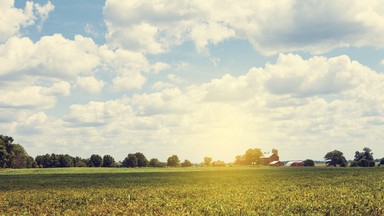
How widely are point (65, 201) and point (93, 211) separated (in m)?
6.13

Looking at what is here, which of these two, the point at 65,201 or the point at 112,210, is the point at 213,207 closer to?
the point at 112,210

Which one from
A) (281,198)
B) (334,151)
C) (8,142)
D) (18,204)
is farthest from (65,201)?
(334,151)

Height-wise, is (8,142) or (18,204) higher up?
(8,142)

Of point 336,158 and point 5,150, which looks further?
point 336,158

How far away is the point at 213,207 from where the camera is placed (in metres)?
21.4

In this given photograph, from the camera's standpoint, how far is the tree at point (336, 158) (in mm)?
193700

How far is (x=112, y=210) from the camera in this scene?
70.1 ft

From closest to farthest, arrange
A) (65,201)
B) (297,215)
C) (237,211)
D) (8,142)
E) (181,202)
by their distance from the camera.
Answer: (297,215)
(237,211)
(181,202)
(65,201)
(8,142)

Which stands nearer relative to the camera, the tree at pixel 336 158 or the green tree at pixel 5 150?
the green tree at pixel 5 150

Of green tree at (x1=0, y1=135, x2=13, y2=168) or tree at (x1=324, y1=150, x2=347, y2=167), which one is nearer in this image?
green tree at (x1=0, y1=135, x2=13, y2=168)

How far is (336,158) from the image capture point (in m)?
194

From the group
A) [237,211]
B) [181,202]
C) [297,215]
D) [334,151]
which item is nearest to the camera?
[297,215]

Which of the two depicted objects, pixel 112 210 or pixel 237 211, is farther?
pixel 112 210

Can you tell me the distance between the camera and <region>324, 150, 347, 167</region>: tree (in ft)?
635
